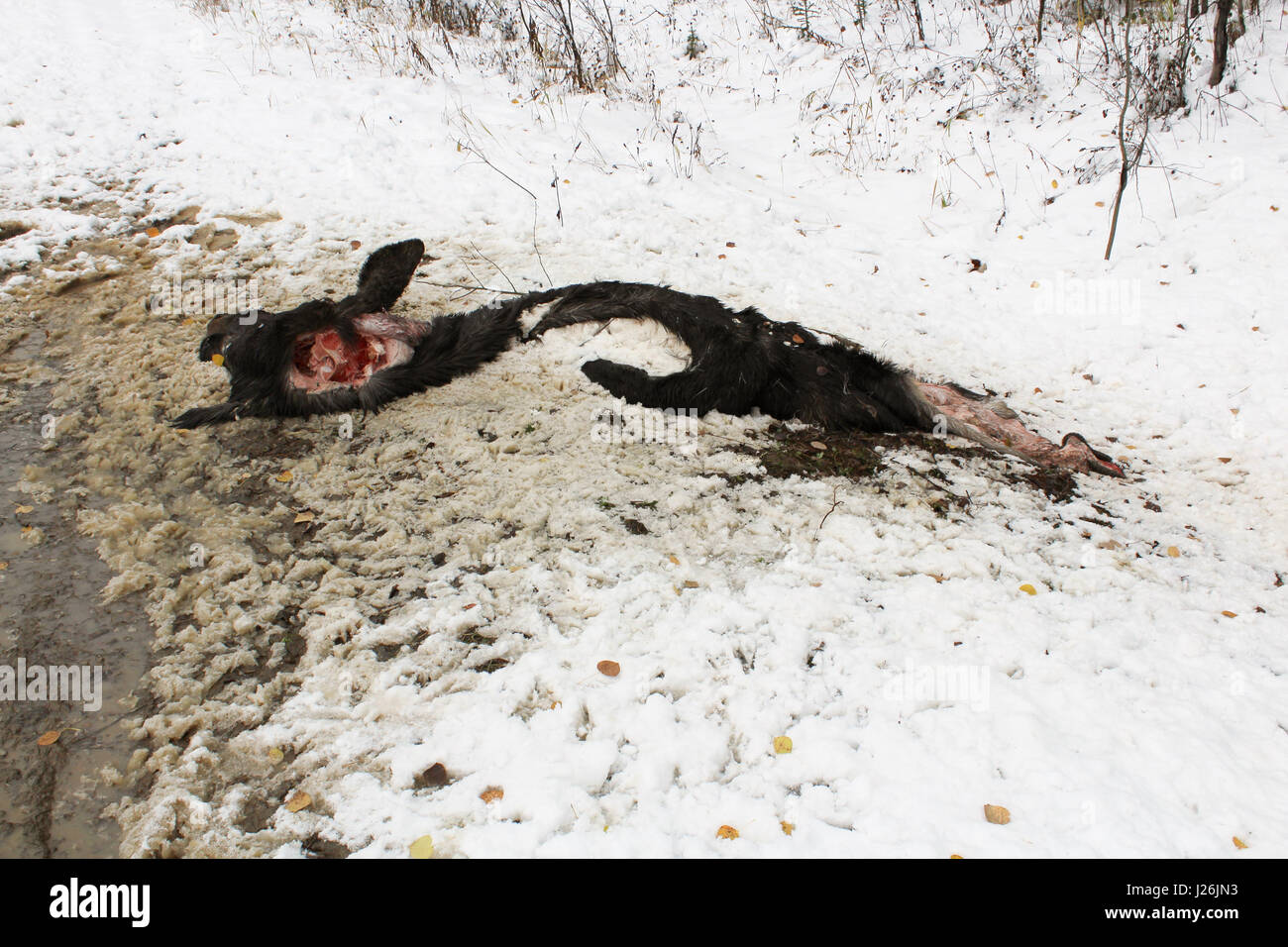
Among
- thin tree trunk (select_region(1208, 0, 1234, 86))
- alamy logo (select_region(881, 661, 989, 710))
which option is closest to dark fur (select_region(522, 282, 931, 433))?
alamy logo (select_region(881, 661, 989, 710))

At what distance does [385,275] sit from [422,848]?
145 inches

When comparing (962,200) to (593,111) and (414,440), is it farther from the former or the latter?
(414,440)

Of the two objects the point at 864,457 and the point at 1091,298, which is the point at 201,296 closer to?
the point at 864,457

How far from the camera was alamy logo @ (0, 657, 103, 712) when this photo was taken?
241 cm

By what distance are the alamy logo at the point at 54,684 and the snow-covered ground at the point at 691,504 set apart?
243mm

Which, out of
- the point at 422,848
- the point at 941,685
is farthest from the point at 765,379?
the point at 422,848

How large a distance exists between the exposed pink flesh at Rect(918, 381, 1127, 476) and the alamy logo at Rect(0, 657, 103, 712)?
4.20 m

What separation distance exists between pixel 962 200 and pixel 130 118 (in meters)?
8.06

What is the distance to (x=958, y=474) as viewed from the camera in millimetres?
3662
